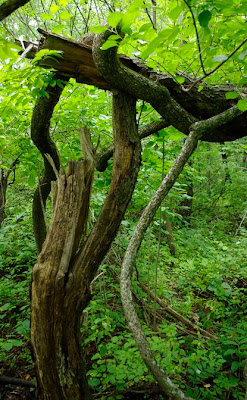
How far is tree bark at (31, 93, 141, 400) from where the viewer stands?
1.93 metres

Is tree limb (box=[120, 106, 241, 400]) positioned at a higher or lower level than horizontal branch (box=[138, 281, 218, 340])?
higher

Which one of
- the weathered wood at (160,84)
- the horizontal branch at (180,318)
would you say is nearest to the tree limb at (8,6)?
the weathered wood at (160,84)

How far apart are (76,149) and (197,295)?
3.06 m

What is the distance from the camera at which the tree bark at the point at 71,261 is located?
1930 mm

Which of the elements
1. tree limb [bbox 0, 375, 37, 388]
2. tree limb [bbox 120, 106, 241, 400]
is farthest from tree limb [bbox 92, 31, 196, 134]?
tree limb [bbox 0, 375, 37, 388]

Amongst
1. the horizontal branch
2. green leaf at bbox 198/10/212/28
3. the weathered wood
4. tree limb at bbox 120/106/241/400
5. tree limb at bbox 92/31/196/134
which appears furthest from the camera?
the horizontal branch

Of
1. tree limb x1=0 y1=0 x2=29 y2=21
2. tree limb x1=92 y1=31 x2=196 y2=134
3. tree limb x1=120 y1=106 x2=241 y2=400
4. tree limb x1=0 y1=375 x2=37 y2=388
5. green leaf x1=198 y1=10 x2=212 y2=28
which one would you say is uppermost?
tree limb x1=92 y1=31 x2=196 y2=134

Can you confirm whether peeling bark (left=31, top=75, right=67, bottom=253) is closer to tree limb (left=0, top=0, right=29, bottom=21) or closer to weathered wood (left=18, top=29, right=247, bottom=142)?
weathered wood (left=18, top=29, right=247, bottom=142)

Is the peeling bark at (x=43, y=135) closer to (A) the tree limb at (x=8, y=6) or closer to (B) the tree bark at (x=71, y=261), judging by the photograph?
(B) the tree bark at (x=71, y=261)

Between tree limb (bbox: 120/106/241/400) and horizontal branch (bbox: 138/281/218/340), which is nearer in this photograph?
tree limb (bbox: 120/106/241/400)

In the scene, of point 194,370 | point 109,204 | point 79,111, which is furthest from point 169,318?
point 79,111

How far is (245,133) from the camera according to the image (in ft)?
8.03

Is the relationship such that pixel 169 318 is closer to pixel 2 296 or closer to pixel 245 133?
pixel 2 296

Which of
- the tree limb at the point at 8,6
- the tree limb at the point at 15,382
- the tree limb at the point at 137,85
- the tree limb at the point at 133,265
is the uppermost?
the tree limb at the point at 137,85
